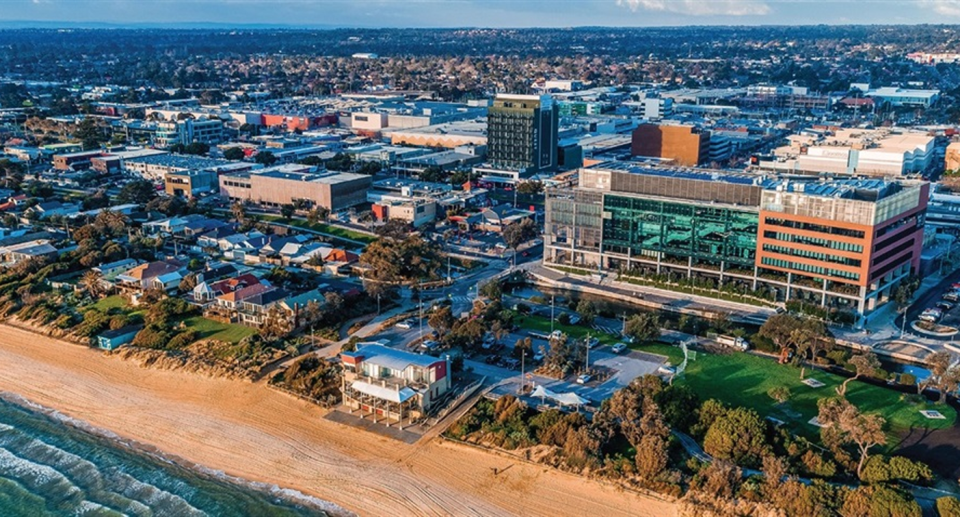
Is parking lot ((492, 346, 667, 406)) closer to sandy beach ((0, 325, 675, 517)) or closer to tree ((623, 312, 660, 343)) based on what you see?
tree ((623, 312, 660, 343))

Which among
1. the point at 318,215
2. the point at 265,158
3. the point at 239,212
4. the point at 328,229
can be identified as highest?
the point at 265,158

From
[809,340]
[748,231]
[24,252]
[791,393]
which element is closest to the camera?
[791,393]

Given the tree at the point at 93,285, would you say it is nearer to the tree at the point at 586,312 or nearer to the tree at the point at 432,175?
the tree at the point at 586,312

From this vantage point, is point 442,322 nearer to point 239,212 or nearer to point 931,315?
point 931,315

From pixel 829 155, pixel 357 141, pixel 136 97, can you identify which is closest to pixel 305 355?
pixel 829 155

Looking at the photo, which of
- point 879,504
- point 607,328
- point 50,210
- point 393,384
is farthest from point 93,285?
point 879,504

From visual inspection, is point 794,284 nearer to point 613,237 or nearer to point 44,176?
point 613,237
